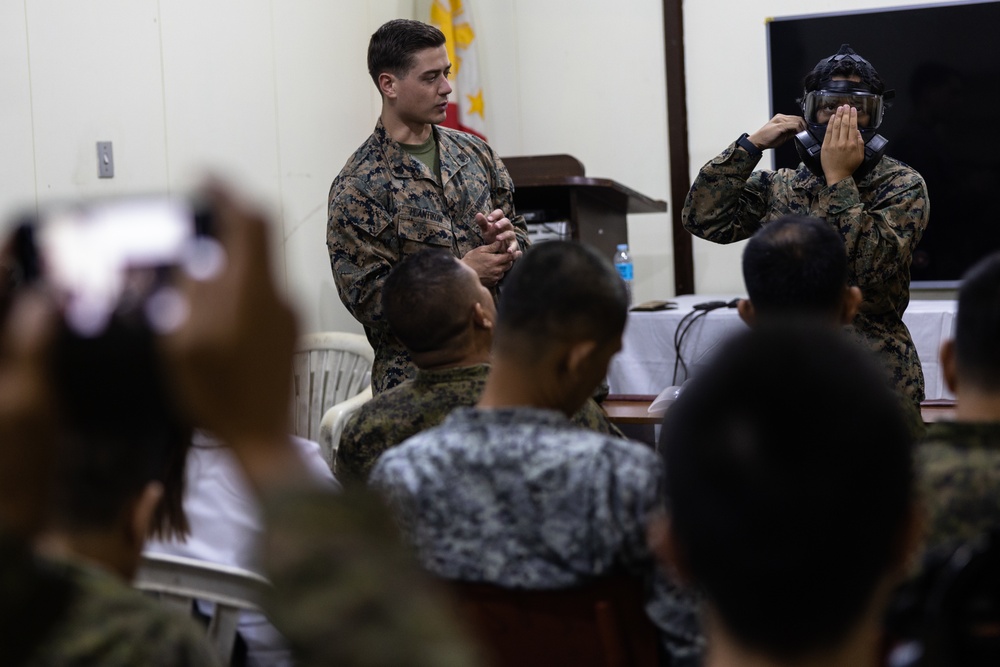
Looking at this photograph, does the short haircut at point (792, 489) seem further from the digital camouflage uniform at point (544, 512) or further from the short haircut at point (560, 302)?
the short haircut at point (560, 302)

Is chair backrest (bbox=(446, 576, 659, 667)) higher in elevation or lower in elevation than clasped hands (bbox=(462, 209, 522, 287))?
lower

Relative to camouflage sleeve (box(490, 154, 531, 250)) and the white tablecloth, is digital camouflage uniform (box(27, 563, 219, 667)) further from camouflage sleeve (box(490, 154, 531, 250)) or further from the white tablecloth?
the white tablecloth

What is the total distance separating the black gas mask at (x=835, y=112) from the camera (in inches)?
105

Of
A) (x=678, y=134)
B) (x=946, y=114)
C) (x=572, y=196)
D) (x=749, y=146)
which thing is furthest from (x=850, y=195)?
(x=678, y=134)

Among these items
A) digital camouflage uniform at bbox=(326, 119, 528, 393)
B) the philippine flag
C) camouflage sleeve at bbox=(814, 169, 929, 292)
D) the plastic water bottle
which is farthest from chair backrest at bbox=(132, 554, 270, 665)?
the philippine flag

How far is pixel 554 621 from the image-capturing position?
4.11ft

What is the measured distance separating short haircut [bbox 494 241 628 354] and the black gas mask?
135 centimetres

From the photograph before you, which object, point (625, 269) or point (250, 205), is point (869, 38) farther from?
point (250, 205)

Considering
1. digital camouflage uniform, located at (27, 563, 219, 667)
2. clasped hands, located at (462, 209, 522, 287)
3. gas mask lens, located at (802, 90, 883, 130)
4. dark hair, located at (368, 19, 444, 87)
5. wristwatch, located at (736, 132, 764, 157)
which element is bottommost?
digital camouflage uniform, located at (27, 563, 219, 667)

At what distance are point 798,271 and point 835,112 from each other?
913mm

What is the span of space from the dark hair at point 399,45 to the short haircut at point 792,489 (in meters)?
2.45

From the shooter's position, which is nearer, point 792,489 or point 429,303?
point 792,489

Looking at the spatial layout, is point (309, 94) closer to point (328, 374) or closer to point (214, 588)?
point (328, 374)

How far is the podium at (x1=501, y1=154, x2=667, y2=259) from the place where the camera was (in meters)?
4.20
